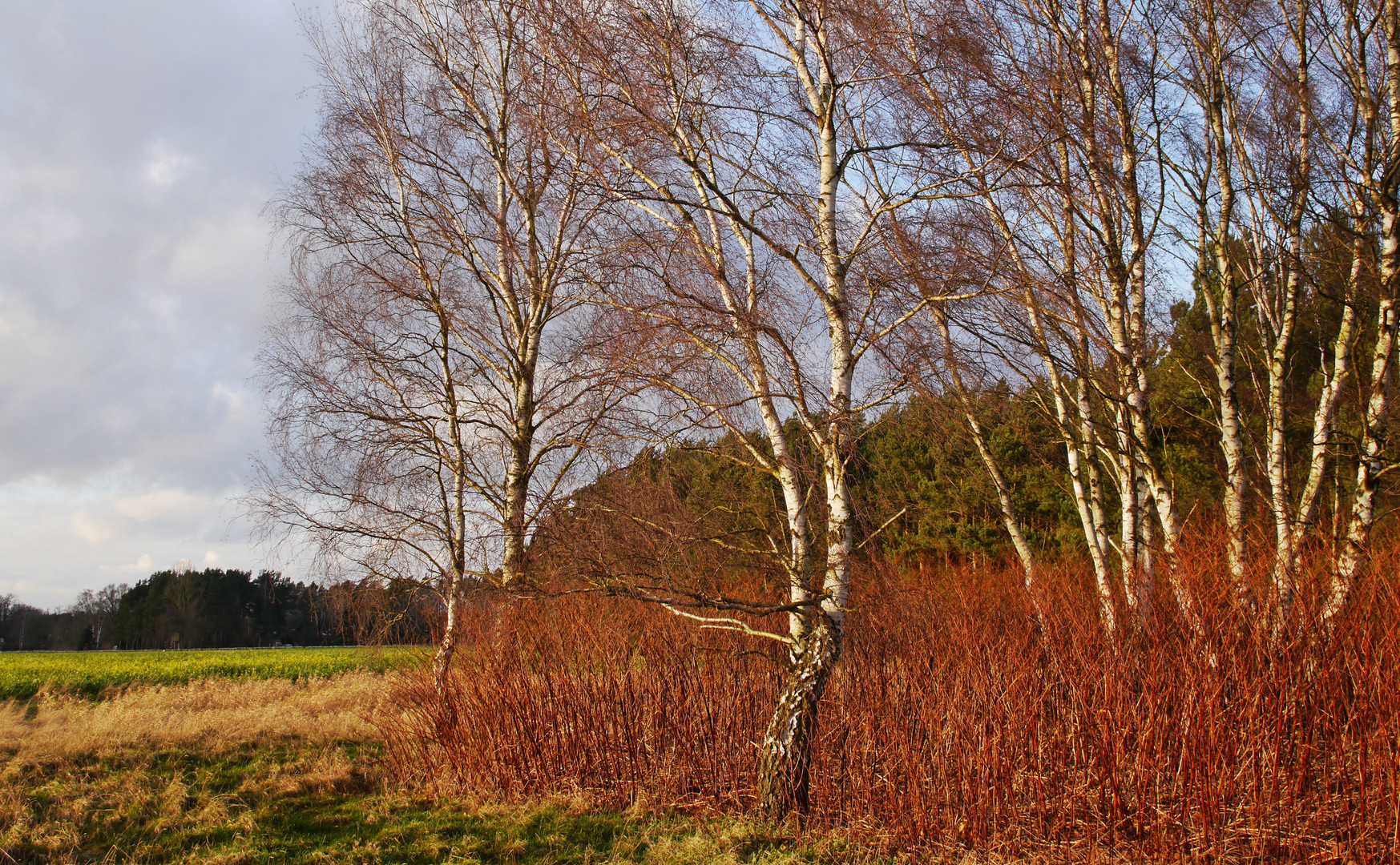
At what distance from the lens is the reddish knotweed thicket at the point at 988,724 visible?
4086mm

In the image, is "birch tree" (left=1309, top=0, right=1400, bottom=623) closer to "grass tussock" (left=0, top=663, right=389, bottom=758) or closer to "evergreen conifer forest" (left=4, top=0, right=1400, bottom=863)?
"evergreen conifer forest" (left=4, top=0, right=1400, bottom=863)

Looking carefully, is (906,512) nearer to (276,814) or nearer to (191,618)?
(276,814)

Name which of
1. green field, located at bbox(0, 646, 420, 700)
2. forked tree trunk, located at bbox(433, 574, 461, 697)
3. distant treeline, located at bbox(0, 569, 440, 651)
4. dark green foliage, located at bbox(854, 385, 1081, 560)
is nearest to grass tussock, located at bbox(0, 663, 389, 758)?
forked tree trunk, located at bbox(433, 574, 461, 697)

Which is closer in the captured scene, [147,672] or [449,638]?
[449,638]

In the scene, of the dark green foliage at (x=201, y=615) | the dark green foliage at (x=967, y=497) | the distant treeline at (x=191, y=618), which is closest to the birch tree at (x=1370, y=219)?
the dark green foliage at (x=967, y=497)

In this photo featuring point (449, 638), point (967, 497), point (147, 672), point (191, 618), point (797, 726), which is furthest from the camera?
point (191, 618)

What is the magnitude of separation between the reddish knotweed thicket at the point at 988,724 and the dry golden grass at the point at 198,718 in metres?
3.10

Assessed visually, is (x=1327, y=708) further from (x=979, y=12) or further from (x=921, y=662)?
(x=979, y=12)

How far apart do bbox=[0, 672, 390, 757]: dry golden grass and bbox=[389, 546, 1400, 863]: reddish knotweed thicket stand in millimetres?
3102

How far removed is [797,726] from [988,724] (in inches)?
53.0

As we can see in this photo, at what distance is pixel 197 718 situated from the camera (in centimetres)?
1091

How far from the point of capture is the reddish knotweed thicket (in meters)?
4.09

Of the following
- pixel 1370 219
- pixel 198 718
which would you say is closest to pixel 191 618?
pixel 198 718

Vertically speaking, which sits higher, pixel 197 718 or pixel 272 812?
pixel 197 718
